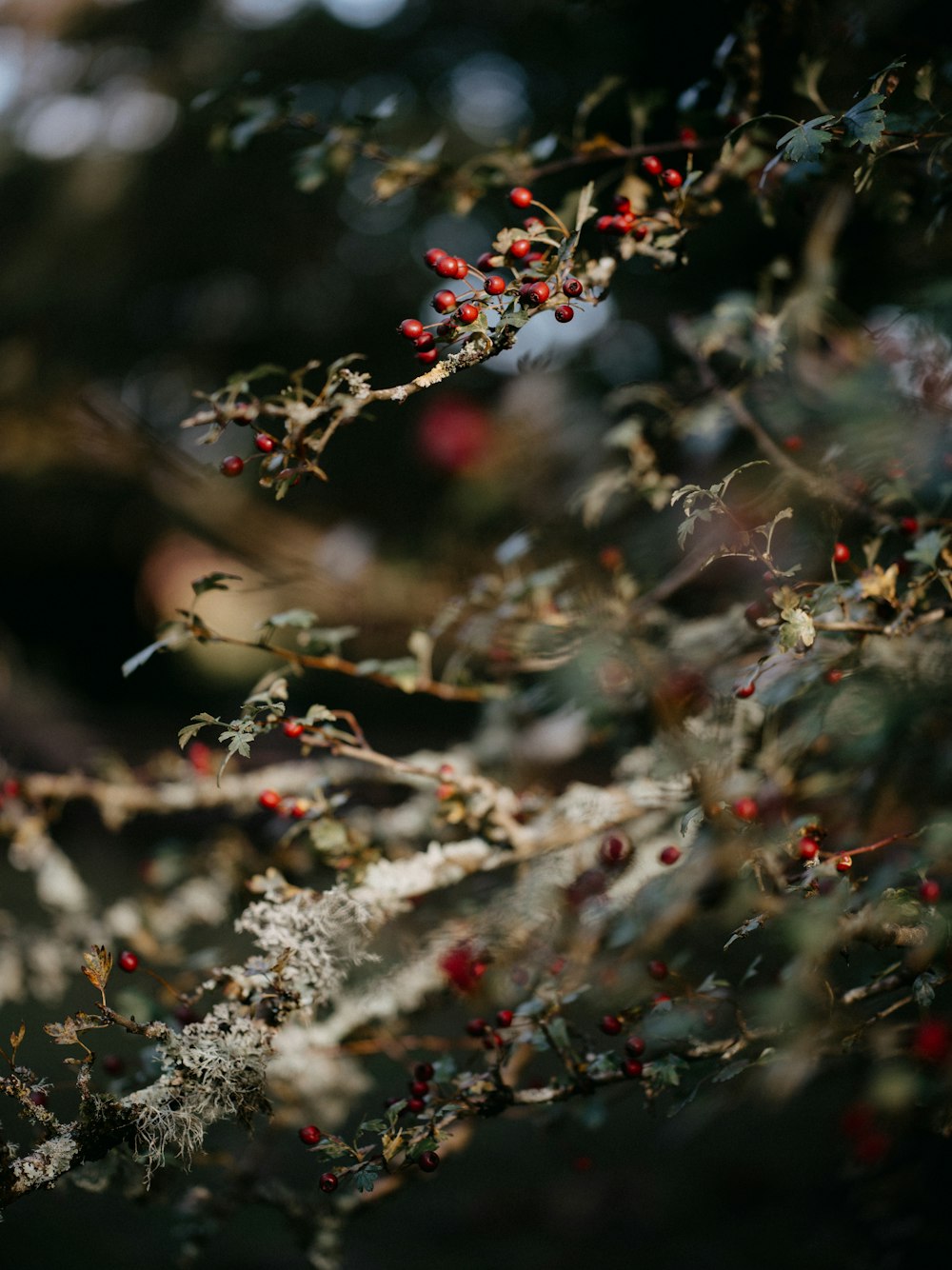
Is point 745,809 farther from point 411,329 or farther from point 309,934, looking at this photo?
point 411,329

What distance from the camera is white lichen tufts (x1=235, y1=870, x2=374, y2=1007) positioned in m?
0.83

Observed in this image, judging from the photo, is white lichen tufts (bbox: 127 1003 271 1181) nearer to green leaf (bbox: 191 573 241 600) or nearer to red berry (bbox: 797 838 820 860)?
green leaf (bbox: 191 573 241 600)

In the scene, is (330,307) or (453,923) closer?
(453,923)

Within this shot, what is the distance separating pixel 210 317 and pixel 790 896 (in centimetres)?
393

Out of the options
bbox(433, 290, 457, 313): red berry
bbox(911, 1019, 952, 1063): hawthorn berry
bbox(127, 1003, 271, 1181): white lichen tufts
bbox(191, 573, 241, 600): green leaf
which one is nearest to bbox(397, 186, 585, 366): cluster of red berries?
bbox(433, 290, 457, 313): red berry

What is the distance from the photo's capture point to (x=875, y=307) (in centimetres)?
149

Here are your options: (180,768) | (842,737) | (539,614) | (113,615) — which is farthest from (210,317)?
(842,737)

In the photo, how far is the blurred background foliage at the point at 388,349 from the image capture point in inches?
47.8

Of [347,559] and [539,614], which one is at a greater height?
[539,614]

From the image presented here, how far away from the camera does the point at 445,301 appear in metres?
0.70

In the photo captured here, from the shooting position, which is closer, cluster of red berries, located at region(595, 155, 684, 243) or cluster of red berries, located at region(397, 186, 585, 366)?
cluster of red berries, located at region(397, 186, 585, 366)

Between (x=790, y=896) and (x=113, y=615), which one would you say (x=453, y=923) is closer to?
(x=790, y=896)

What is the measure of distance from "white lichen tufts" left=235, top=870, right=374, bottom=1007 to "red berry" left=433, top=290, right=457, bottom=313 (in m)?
0.54

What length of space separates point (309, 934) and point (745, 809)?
1.44 feet
